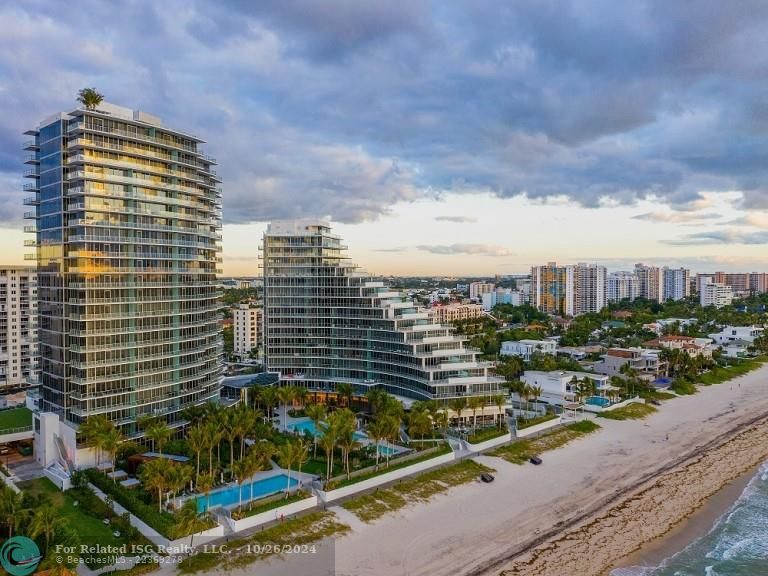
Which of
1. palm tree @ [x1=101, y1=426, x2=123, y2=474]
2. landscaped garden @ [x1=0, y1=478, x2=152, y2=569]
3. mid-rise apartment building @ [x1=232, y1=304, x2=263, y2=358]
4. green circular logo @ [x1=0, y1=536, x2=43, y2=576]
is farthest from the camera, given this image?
Answer: mid-rise apartment building @ [x1=232, y1=304, x2=263, y2=358]

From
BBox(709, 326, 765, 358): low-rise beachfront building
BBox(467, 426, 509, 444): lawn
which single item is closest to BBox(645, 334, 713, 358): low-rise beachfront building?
BBox(709, 326, 765, 358): low-rise beachfront building

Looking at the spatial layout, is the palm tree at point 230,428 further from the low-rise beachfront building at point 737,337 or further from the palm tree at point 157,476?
the low-rise beachfront building at point 737,337

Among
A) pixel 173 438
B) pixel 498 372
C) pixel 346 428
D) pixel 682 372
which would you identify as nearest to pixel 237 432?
pixel 346 428

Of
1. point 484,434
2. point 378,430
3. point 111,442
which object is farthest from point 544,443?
point 111,442

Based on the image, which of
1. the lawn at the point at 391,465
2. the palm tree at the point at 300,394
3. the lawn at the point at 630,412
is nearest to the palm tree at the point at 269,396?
the palm tree at the point at 300,394

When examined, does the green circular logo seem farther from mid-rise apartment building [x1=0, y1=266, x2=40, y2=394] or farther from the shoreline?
mid-rise apartment building [x1=0, y1=266, x2=40, y2=394]

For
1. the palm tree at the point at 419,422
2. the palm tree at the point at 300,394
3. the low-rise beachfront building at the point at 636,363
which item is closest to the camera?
the palm tree at the point at 419,422

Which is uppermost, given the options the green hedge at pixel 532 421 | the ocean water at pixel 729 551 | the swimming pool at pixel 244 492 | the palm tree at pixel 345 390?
the palm tree at pixel 345 390
